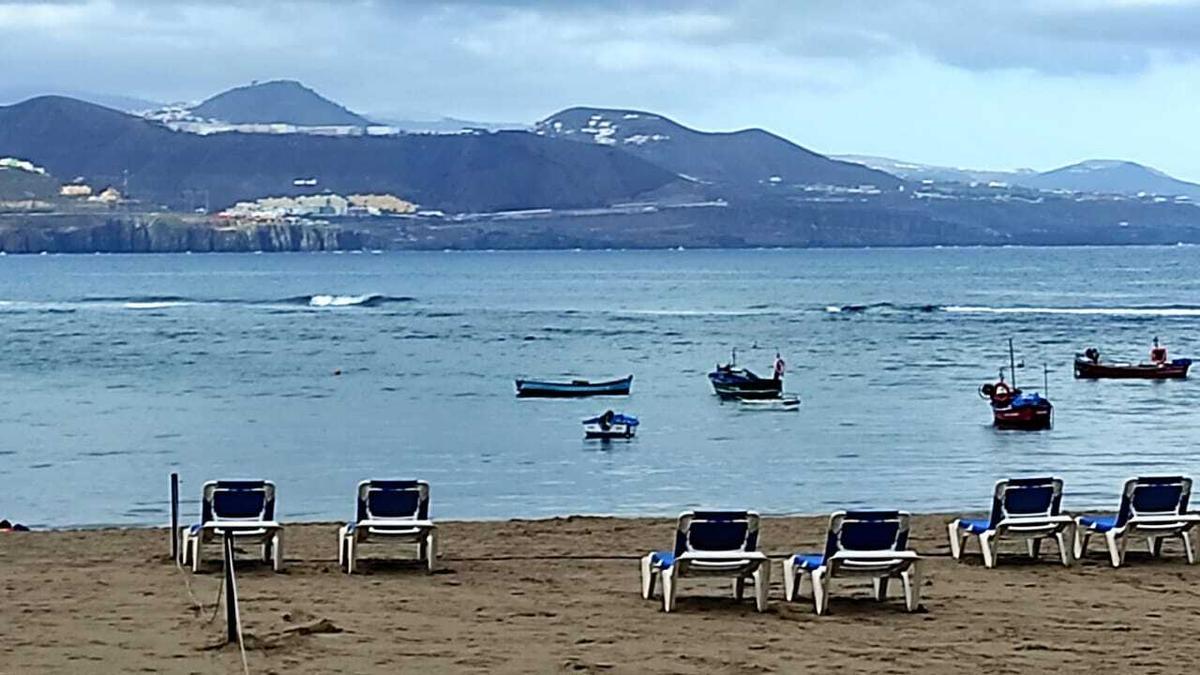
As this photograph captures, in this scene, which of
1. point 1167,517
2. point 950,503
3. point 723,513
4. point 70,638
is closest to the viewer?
point 70,638

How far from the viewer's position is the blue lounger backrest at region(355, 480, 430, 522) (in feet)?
49.1

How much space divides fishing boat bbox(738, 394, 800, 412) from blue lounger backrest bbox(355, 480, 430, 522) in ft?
109

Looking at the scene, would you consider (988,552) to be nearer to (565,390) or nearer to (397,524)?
(397,524)

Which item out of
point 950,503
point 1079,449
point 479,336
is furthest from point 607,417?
point 479,336

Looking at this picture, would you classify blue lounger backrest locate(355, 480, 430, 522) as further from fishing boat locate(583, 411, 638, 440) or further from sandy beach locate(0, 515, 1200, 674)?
fishing boat locate(583, 411, 638, 440)

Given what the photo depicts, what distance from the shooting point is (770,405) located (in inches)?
1917

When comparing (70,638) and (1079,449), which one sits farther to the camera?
(1079,449)

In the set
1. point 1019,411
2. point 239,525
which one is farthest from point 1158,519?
point 1019,411

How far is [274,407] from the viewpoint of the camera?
165 feet

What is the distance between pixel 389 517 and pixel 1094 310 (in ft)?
294

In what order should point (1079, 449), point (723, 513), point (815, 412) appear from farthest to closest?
point (815, 412), point (1079, 449), point (723, 513)

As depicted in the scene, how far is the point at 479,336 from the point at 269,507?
69.2 metres

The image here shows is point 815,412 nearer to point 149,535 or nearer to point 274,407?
point 274,407

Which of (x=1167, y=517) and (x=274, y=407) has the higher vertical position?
(x=1167, y=517)
